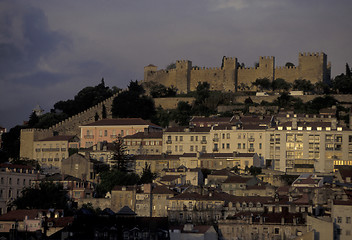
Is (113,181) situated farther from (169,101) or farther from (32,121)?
(32,121)

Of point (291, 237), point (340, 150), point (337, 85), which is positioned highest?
point (337, 85)

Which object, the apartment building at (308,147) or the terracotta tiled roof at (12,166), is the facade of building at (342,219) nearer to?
the apartment building at (308,147)

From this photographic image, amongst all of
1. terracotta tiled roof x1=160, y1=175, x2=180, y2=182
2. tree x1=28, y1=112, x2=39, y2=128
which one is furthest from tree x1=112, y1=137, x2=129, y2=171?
tree x1=28, y1=112, x2=39, y2=128

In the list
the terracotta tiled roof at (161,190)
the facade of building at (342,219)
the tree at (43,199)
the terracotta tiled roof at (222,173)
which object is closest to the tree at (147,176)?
the terracotta tiled roof at (222,173)

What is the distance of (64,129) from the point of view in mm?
99375

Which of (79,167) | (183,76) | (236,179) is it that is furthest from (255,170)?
(183,76)

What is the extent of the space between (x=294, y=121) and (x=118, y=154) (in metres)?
15.9

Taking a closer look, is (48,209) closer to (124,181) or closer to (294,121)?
(124,181)

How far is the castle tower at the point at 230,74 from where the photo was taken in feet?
352

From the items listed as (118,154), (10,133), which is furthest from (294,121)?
(10,133)

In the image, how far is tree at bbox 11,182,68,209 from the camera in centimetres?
7044

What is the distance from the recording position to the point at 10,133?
102 m

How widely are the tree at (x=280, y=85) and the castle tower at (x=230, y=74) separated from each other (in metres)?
4.86

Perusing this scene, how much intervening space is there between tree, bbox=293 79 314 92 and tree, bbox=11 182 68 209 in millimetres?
37693
